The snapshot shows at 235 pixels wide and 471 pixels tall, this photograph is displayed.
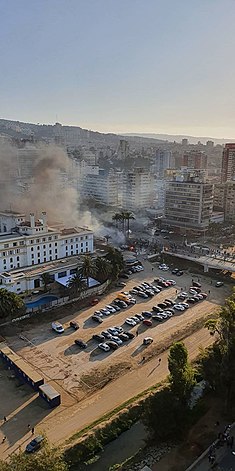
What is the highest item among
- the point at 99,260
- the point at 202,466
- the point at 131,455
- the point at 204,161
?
the point at 204,161

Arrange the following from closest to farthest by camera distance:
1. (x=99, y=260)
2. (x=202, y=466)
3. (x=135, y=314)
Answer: (x=202, y=466), (x=135, y=314), (x=99, y=260)

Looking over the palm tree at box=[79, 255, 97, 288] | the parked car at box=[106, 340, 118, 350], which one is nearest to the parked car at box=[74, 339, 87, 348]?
the parked car at box=[106, 340, 118, 350]

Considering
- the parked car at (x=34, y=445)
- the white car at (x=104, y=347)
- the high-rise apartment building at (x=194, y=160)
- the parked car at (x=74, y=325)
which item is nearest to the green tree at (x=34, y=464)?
the parked car at (x=34, y=445)

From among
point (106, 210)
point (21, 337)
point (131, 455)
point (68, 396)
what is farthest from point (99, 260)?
point (106, 210)

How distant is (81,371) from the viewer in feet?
60.4

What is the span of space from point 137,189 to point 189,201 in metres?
14.4

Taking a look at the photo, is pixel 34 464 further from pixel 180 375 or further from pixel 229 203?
pixel 229 203

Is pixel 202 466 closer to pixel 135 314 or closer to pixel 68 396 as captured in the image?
pixel 68 396

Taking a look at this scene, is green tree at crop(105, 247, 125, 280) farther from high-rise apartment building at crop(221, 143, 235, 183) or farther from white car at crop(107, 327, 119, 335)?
high-rise apartment building at crop(221, 143, 235, 183)

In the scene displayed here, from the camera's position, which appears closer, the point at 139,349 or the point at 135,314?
the point at 139,349

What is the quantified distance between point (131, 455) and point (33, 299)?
45.2 feet

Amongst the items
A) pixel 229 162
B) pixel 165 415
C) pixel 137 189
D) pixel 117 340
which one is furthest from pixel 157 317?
pixel 229 162

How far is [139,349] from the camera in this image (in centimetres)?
2031

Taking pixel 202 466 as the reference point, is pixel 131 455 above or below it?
below
